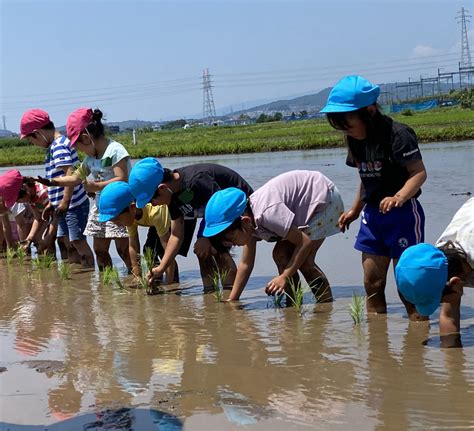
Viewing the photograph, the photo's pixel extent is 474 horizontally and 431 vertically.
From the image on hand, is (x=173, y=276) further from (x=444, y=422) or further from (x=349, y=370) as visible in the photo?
(x=444, y=422)

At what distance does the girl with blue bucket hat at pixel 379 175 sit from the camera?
406cm

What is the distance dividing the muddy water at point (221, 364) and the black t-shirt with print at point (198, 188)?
2.11 ft

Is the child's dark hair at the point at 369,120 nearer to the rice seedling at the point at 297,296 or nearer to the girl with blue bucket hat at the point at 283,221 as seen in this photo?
the girl with blue bucket hat at the point at 283,221

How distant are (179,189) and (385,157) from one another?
163 centimetres

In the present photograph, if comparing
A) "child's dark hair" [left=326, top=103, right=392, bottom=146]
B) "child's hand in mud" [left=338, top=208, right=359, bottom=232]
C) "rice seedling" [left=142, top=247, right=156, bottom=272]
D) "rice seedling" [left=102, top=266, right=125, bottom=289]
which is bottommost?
"rice seedling" [left=102, top=266, right=125, bottom=289]

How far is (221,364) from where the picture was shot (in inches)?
144

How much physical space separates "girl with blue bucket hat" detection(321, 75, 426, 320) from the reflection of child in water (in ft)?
1.47

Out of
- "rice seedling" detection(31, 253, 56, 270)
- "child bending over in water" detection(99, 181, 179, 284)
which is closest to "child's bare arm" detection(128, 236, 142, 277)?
"child bending over in water" detection(99, 181, 179, 284)

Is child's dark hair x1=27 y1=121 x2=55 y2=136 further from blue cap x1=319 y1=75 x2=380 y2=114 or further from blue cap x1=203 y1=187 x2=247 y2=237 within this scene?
blue cap x1=319 y1=75 x2=380 y2=114

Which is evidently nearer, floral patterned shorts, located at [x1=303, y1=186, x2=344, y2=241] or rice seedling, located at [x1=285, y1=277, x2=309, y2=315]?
rice seedling, located at [x1=285, y1=277, x2=309, y2=315]

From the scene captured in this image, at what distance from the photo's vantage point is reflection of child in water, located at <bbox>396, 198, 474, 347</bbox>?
11.1 feet

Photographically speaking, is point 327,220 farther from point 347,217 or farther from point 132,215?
point 132,215

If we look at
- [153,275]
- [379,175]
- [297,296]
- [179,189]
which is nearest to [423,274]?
[379,175]

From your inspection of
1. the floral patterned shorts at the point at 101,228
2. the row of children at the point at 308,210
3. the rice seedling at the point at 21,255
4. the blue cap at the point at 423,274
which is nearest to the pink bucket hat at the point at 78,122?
the row of children at the point at 308,210
